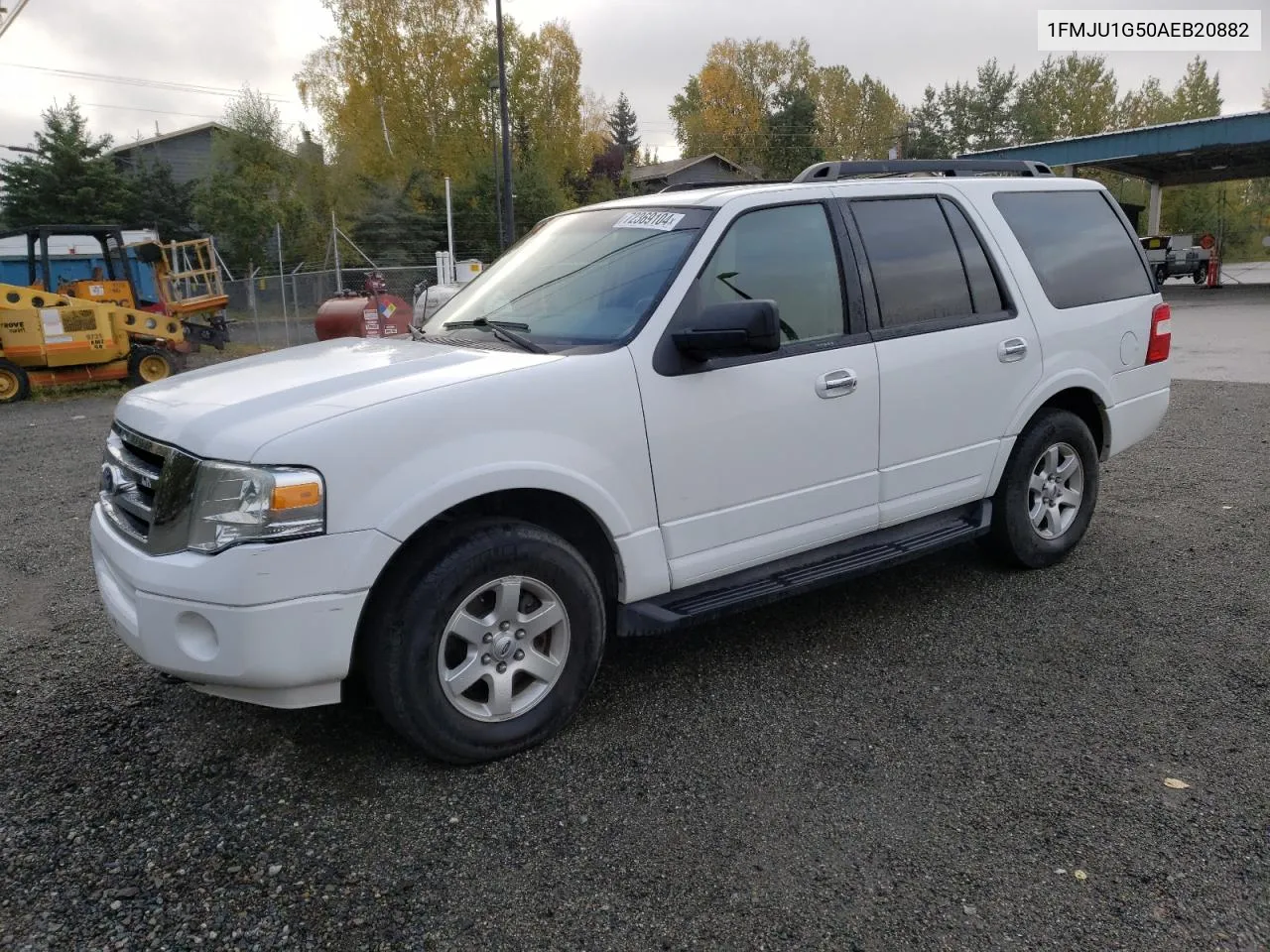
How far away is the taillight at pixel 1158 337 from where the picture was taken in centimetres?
525

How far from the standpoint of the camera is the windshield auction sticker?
12.7 feet

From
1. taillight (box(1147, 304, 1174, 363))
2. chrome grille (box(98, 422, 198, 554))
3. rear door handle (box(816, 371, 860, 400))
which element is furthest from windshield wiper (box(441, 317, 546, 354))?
taillight (box(1147, 304, 1174, 363))

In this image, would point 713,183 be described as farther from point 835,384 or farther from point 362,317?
point 362,317

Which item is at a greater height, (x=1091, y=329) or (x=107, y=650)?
(x=1091, y=329)

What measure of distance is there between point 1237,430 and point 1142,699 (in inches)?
236

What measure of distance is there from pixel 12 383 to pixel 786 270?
570 inches

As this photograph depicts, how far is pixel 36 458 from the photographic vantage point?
9.48m

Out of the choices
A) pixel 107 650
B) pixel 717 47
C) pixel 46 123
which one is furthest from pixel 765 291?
pixel 717 47

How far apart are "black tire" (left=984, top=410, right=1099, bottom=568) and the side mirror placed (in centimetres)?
193

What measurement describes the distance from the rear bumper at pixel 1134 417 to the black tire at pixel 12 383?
15.0 metres

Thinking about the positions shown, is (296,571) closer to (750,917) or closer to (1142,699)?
(750,917)

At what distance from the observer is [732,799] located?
3.06 m

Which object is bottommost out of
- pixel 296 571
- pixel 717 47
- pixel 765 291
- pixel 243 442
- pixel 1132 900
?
pixel 1132 900

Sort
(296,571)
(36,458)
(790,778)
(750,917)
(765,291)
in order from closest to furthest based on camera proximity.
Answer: (750,917), (296,571), (790,778), (765,291), (36,458)
